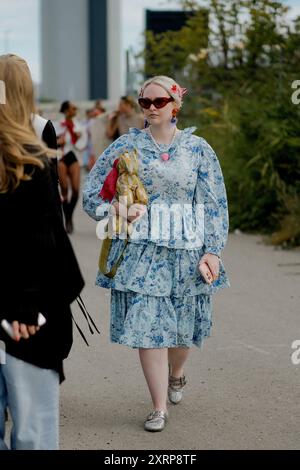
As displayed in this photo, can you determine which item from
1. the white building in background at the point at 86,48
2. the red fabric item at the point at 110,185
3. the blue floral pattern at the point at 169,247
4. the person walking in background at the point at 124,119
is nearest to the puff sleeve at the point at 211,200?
the blue floral pattern at the point at 169,247

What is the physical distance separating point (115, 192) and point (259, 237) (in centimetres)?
860

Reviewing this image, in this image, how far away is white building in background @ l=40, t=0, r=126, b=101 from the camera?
89.1 metres

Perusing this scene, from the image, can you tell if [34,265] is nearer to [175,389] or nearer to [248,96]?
[175,389]

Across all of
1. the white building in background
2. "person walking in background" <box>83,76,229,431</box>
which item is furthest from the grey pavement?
the white building in background

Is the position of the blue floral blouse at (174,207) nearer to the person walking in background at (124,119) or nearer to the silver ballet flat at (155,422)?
the silver ballet flat at (155,422)

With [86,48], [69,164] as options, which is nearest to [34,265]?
[69,164]

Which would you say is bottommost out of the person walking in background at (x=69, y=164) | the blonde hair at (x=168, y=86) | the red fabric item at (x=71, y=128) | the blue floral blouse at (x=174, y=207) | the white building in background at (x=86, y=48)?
the white building in background at (x=86, y=48)

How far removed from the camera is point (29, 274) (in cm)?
402

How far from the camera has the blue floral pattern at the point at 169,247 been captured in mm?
5895

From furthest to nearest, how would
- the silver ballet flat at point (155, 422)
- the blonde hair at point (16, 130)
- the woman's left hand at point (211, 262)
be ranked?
the woman's left hand at point (211, 262), the silver ballet flat at point (155, 422), the blonde hair at point (16, 130)

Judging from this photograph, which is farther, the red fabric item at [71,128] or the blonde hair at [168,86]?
the red fabric item at [71,128]

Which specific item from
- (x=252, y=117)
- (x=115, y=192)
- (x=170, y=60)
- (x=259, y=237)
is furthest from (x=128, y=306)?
(x=170, y=60)

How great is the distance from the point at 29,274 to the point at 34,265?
0.11ft

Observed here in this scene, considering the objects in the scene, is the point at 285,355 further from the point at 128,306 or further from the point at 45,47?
the point at 45,47
